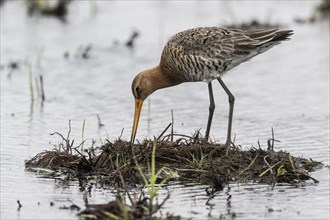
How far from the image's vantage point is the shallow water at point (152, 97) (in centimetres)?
906

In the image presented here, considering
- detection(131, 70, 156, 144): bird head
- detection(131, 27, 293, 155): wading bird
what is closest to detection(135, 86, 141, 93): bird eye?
detection(131, 70, 156, 144): bird head

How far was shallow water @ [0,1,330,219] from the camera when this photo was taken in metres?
9.06

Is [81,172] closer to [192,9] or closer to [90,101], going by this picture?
[90,101]

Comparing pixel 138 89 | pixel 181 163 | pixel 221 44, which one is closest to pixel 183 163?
pixel 181 163

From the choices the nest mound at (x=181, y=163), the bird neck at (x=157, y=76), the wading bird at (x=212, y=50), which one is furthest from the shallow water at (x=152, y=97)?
the wading bird at (x=212, y=50)

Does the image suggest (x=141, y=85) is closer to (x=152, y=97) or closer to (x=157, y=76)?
(x=157, y=76)

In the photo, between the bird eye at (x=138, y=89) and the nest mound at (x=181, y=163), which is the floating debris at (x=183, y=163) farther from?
the bird eye at (x=138, y=89)

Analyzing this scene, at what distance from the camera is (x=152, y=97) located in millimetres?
14414

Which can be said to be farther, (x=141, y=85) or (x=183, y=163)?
(x=141, y=85)

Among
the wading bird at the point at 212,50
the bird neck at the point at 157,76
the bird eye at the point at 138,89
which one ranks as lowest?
the bird eye at the point at 138,89

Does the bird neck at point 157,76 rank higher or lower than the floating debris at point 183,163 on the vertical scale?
higher

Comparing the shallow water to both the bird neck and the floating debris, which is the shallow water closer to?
the floating debris

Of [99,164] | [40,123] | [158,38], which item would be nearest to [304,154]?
[99,164]

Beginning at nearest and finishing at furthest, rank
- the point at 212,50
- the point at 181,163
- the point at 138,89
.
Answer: the point at 181,163 < the point at 212,50 < the point at 138,89
